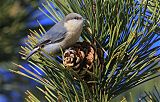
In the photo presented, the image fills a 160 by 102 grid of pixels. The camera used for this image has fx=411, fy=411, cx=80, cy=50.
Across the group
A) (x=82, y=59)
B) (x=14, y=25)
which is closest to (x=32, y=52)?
(x=82, y=59)

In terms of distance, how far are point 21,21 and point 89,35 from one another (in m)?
0.68

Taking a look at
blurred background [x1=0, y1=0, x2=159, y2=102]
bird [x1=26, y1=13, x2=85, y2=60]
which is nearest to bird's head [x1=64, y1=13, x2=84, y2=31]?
bird [x1=26, y1=13, x2=85, y2=60]

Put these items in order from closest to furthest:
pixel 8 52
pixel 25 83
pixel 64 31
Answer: pixel 64 31 → pixel 8 52 → pixel 25 83

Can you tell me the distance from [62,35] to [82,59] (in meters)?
0.14

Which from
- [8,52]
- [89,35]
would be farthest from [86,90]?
[8,52]

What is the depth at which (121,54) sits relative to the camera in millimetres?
681

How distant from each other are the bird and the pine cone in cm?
3

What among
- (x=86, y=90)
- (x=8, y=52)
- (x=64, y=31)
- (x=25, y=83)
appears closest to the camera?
(x=86, y=90)

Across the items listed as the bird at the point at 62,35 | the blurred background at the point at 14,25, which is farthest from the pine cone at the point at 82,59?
the blurred background at the point at 14,25

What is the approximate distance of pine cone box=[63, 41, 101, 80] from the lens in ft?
2.30

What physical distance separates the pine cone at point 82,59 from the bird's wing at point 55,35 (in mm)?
79

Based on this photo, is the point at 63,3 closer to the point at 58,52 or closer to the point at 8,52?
the point at 58,52

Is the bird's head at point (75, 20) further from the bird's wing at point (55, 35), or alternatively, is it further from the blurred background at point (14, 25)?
the blurred background at point (14, 25)

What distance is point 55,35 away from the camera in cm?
86
